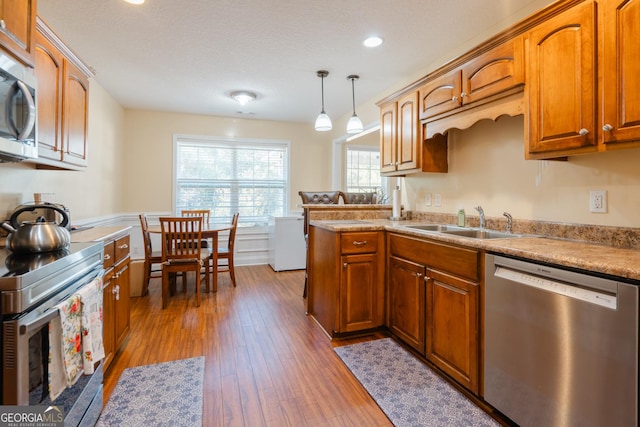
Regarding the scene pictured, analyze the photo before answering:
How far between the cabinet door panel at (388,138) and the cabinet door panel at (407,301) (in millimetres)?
1090

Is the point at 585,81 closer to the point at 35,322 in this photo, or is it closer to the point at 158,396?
the point at 35,322

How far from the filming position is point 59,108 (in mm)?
2035

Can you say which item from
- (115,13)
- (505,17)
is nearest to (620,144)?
(505,17)

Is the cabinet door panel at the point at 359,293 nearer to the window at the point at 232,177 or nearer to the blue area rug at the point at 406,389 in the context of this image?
the blue area rug at the point at 406,389

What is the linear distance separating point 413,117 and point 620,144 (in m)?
1.53

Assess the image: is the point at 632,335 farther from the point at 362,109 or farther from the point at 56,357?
the point at 362,109

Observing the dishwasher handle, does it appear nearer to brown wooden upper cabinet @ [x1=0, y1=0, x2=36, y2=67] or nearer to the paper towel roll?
the paper towel roll

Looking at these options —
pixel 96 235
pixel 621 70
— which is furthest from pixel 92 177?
pixel 621 70

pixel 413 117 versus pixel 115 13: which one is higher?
pixel 115 13

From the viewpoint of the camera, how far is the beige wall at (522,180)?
1.67 meters

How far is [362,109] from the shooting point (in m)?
4.53

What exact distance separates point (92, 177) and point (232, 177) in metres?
2.15

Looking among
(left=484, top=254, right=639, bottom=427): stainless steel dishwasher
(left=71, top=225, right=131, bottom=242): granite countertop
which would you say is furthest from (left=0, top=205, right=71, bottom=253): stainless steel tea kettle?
(left=484, top=254, right=639, bottom=427): stainless steel dishwasher

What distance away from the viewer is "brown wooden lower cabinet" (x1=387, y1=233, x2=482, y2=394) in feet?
5.90
